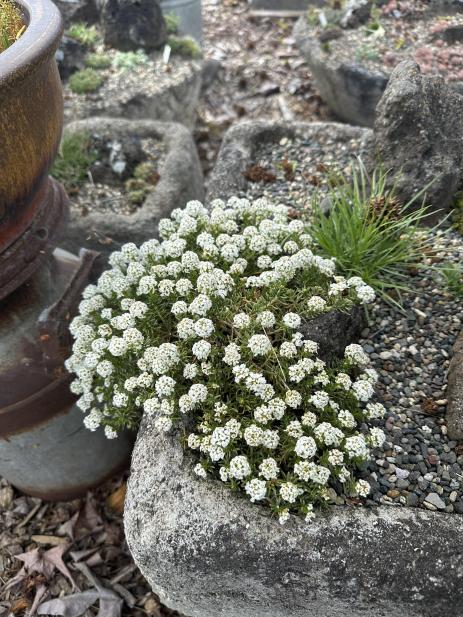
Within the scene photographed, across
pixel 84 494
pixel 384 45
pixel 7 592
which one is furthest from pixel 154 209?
pixel 384 45

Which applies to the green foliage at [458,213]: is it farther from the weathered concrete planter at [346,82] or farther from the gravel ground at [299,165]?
the weathered concrete planter at [346,82]

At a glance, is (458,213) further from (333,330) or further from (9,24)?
(9,24)

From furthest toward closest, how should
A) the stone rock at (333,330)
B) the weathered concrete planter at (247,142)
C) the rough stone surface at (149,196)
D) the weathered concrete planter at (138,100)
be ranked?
the weathered concrete planter at (138,100)
the rough stone surface at (149,196)
the weathered concrete planter at (247,142)
the stone rock at (333,330)

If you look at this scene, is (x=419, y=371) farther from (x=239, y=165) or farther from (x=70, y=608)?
(x=70, y=608)

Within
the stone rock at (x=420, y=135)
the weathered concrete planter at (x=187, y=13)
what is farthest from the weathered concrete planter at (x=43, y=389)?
the weathered concrete planter at (x=187, y=13)

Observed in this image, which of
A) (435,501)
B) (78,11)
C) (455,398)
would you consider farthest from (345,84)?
(435,501)

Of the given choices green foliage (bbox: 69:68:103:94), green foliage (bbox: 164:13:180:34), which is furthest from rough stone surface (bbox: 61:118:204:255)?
green foliage (bbox: 164:13:180:34)

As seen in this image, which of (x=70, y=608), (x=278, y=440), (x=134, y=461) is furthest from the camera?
(x=70, y=608)
